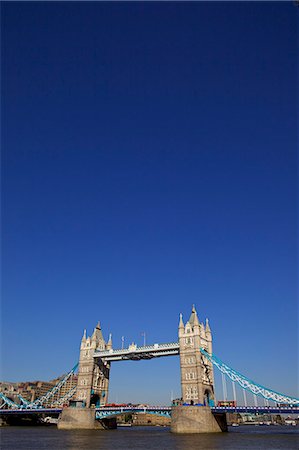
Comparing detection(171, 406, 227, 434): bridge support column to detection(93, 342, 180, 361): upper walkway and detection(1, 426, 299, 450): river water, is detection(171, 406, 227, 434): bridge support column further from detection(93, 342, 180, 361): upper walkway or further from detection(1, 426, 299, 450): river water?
detection(93, 342, 180, 361): upper walkway

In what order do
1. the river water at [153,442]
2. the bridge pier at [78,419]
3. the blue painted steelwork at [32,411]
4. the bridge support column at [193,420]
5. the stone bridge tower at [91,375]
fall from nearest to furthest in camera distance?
the river water at [153,442] < the bridge support column at [193,420] < the bridge pier at [78,419] < the stone bridge tower at [91,375] < the blue painted steelwork at [32,411]

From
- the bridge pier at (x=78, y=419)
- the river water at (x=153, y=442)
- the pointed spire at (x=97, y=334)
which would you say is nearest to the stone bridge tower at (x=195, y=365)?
the river water at (x=153, y=442)

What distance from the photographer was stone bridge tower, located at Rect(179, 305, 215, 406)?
68.8m

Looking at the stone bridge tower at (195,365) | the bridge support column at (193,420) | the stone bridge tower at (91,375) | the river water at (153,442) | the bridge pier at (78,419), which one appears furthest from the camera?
the stone bridge tower at (91,375)

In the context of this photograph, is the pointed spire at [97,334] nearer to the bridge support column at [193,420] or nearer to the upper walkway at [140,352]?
the upper walkway at [140,352]

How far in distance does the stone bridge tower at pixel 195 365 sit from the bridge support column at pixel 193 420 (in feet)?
17.8

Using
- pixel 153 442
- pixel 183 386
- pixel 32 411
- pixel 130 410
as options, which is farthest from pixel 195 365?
pixel 32 411

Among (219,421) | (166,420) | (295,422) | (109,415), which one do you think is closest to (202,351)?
(219,421)

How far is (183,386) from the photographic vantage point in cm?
7031

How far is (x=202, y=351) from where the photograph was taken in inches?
2849

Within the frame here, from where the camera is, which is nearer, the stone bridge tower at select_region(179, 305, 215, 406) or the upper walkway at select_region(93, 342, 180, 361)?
the stone bridge tower at select_region(179, 305, 215, 406)

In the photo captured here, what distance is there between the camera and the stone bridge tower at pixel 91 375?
82500 millimetres

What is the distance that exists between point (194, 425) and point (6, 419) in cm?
6715

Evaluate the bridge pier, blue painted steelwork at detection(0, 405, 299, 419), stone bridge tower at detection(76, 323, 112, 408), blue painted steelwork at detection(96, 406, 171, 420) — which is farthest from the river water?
stone bridge tower at detection(76, 323, 112, 408)
